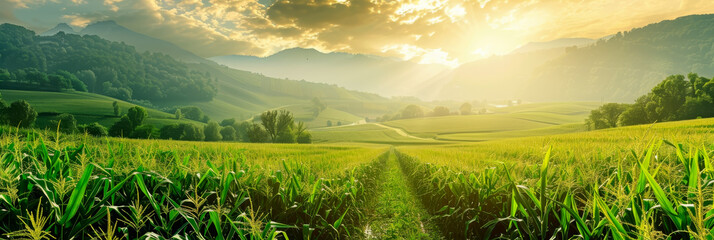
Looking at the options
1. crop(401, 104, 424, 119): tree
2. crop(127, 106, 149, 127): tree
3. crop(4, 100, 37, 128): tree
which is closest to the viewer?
crop(4, 100, 37, 128): tree

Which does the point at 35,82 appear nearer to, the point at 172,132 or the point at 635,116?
the point at 172,132

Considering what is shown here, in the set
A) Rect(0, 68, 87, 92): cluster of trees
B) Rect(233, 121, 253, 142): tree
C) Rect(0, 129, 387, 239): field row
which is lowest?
Rect(233, 121, 253, 142): tree

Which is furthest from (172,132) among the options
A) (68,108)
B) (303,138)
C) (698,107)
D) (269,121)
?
(698,107)

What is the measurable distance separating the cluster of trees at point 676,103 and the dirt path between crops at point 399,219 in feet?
189

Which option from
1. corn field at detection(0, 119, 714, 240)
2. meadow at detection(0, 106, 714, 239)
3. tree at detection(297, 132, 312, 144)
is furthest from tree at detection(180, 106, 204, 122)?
corn field at detection(0, 119, 714, 240)

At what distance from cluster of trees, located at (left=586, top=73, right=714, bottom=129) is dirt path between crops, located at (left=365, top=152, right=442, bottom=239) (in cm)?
5747

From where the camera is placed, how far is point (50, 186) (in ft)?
8.04

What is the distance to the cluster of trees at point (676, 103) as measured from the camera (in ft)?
151

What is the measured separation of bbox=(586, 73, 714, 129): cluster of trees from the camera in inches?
1817

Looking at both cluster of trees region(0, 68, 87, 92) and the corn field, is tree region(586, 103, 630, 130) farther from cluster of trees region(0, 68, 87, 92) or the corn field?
cluster of trees region(0, 68, 87, 92)

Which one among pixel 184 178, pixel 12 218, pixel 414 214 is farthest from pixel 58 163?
pixel 414 214

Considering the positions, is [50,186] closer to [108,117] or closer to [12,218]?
[12,218]

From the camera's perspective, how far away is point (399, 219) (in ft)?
22.1

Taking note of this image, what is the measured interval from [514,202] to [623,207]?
97 cm
